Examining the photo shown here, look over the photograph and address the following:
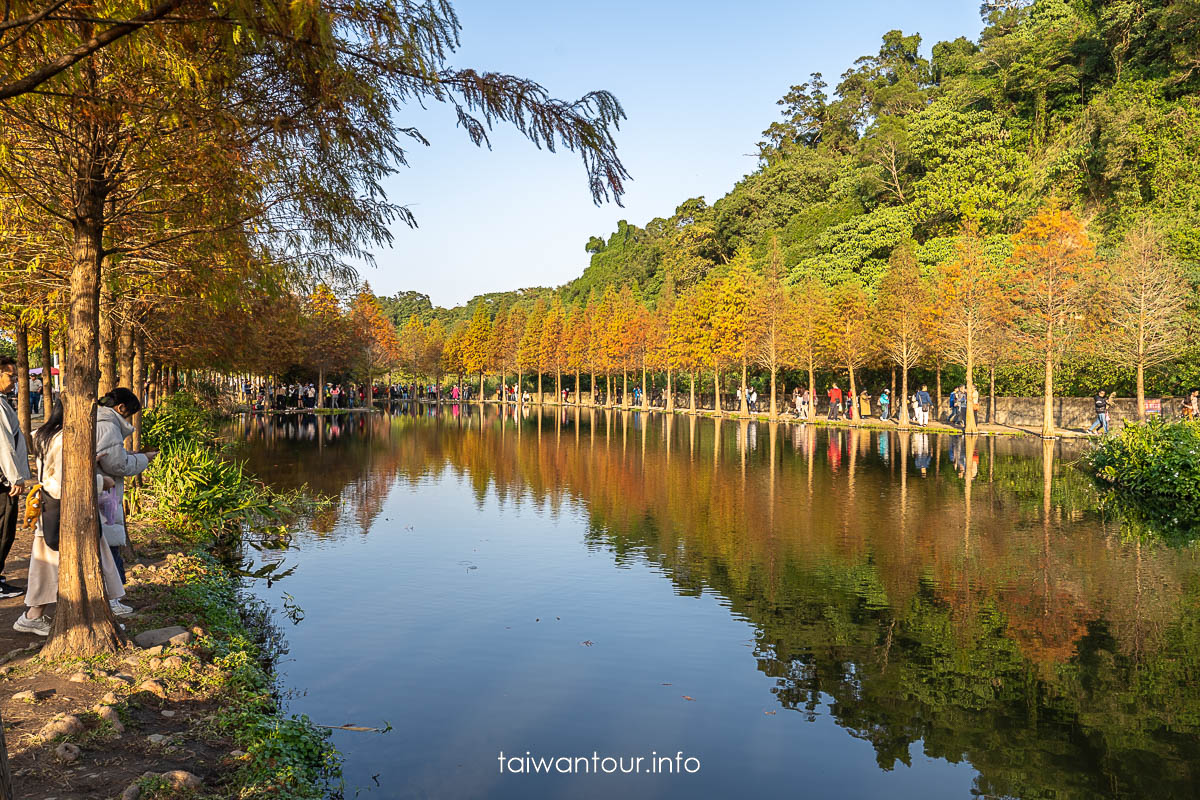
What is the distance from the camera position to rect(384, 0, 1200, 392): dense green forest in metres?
48.5

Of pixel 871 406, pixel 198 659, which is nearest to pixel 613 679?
pixel 198 659

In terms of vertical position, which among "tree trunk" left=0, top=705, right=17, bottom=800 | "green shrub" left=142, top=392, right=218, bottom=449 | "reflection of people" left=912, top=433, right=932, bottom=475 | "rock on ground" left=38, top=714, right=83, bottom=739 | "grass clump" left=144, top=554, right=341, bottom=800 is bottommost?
"reflection of people" left=912, top=433, right=932, bottom=475

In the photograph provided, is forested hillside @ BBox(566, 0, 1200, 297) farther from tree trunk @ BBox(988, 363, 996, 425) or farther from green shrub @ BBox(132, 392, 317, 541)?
green shrub @ BBox(132, 392, 317, 541)

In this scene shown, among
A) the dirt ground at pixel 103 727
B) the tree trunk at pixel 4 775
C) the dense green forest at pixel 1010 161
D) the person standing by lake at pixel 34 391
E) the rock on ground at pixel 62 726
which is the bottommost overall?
the dirt ground at pixel 103 727

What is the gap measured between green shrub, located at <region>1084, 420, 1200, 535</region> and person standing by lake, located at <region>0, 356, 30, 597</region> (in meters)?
16.2

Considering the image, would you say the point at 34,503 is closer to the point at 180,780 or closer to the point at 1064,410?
the point at 180,780

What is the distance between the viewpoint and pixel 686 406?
70125 millimetres

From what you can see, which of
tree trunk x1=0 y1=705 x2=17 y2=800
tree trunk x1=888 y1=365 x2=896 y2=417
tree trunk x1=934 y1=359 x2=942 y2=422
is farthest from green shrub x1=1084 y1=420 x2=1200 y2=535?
tree trunk x1=888 y1=365 x2=896 y2=417

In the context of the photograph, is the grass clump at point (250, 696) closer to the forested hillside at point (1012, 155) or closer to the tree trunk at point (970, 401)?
the tree trunk at point (970, 401)

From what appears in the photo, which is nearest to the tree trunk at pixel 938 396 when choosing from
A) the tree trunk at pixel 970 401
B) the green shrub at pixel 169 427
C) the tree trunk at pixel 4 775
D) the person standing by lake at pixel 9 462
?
the tree trunk at pixel 970 401

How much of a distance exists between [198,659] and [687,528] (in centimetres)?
884

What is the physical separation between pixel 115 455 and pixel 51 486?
0.52 metres

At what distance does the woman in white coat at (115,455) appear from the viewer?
7.14 metres

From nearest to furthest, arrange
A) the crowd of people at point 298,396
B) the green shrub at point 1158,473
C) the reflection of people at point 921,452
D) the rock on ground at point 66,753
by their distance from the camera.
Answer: the rock on ground at point 66,753 → the green shrub at point 1158,473 → the reflection of people at point 921,452 → the crowd of people at point 298,396
